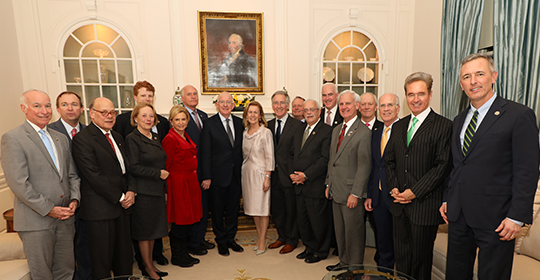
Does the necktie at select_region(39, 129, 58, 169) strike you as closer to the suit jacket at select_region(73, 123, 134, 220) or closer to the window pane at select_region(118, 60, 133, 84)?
the suit jacket at select_region(73, 123, 134, 220)

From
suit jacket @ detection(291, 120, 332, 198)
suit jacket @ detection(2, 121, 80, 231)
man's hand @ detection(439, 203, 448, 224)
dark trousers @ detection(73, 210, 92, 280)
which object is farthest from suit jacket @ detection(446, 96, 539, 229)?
dark trousers @ detection(73, 210, 92, 280)

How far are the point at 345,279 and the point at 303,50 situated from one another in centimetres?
460

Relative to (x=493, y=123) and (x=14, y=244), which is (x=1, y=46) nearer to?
(x=14, y=244)

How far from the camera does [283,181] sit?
136 inches

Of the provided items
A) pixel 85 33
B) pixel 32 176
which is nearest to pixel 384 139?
pixel 32 176

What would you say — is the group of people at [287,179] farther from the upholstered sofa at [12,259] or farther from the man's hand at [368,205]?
the upholstered sofa at [12,259]

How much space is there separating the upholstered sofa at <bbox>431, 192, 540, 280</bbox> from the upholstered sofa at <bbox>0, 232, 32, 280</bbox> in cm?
348

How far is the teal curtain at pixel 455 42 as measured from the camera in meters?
4.16

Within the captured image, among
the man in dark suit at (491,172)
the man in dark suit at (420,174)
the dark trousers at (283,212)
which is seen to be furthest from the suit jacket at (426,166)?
the dark trousers at (283,212)

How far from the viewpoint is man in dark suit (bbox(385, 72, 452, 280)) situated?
2.13 m

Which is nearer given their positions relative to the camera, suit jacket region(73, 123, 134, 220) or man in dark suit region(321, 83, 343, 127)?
suit jacket region(73, 123, 134, 220)

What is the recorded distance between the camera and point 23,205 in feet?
7.16

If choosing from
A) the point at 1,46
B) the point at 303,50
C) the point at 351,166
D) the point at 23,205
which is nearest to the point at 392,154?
the point at 351,166

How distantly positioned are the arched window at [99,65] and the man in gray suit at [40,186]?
353cm
